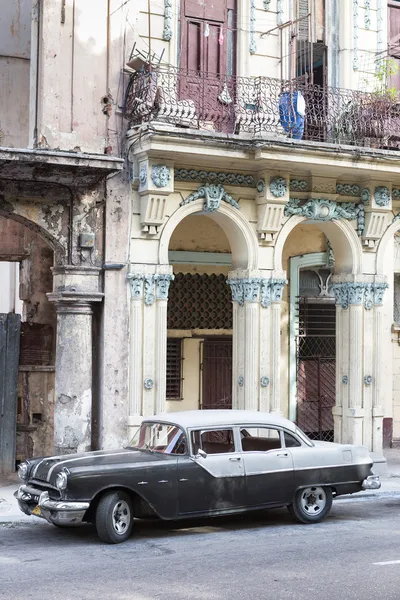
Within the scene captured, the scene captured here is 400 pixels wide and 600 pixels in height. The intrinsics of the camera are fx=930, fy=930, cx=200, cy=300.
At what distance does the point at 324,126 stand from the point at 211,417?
6.71 meters

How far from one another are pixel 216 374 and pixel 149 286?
174 inches

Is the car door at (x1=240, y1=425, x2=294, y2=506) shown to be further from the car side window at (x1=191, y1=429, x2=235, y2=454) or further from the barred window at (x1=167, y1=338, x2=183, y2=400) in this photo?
the barred window at (x1=167, y1=338, x2=183, y2=400)

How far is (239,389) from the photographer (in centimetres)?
1596

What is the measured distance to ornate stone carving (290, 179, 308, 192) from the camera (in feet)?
53.5

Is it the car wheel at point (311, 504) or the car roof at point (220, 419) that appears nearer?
the car roof at point (220, 419)

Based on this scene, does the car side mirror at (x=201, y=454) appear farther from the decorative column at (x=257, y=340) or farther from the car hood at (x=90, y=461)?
the decorative column at (x=257, y=340)

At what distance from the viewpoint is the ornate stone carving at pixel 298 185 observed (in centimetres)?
1630

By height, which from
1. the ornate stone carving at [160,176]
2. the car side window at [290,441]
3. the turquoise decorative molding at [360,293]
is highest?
the ornate stone carving at [160,176]

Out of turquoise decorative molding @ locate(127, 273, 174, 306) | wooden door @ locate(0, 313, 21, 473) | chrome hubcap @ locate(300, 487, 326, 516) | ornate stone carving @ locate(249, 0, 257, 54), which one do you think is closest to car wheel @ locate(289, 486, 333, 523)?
chrome hubcap @ locate(300, 487, 326, 516)

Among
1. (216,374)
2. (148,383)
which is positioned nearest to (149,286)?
(148,383)

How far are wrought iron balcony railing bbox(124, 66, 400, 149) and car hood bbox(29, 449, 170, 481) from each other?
18.9ft

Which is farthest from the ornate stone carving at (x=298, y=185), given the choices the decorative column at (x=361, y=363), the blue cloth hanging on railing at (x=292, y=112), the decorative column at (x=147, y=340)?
the decorative column at (x=147, y=340)

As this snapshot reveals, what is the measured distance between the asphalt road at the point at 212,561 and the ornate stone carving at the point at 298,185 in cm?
624

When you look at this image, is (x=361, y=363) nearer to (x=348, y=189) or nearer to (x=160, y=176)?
(x=348, y=189)
